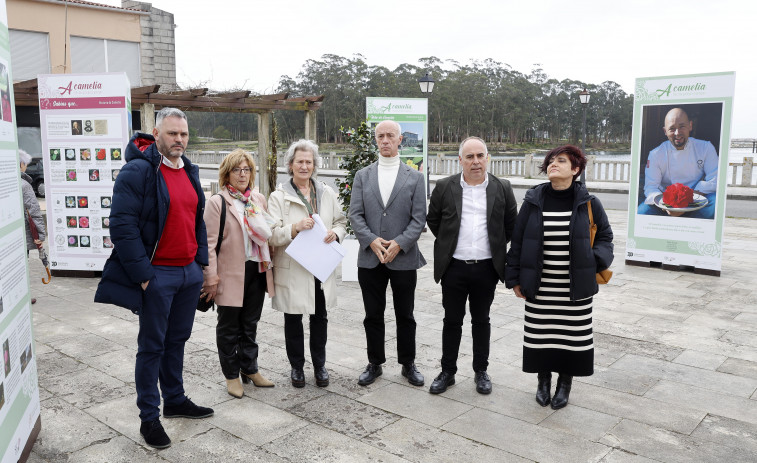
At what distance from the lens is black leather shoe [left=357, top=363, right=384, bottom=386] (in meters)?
4.18


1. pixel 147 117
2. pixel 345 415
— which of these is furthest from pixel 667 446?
pixel 147 117

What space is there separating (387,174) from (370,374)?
4.68ft

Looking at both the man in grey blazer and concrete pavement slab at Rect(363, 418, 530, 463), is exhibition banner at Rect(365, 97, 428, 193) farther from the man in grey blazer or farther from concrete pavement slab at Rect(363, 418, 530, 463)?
concrete pavement slab at Rect(363, 418, 530, 463)

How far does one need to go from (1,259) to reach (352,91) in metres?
45.7

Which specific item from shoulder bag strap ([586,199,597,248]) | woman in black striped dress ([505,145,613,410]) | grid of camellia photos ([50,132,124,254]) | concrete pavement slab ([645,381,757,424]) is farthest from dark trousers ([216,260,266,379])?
grid of camellia photos ([50,132,124,254])

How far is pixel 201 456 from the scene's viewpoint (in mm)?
3145

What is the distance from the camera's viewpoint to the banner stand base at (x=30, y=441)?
2.97m

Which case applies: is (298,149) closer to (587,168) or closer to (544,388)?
(544,388)

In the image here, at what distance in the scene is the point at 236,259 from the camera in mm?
3834

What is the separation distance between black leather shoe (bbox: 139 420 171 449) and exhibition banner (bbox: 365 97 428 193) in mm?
8437

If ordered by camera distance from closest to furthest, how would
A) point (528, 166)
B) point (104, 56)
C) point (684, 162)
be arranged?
point (684, 162) → point (104, 56) → point (528, 166)

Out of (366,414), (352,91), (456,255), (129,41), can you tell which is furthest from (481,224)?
(352,91)

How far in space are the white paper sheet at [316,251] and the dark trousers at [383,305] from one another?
210 millimetres

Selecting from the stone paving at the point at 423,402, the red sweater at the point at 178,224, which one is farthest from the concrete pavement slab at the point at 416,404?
the red sweater at the point at 178,224
